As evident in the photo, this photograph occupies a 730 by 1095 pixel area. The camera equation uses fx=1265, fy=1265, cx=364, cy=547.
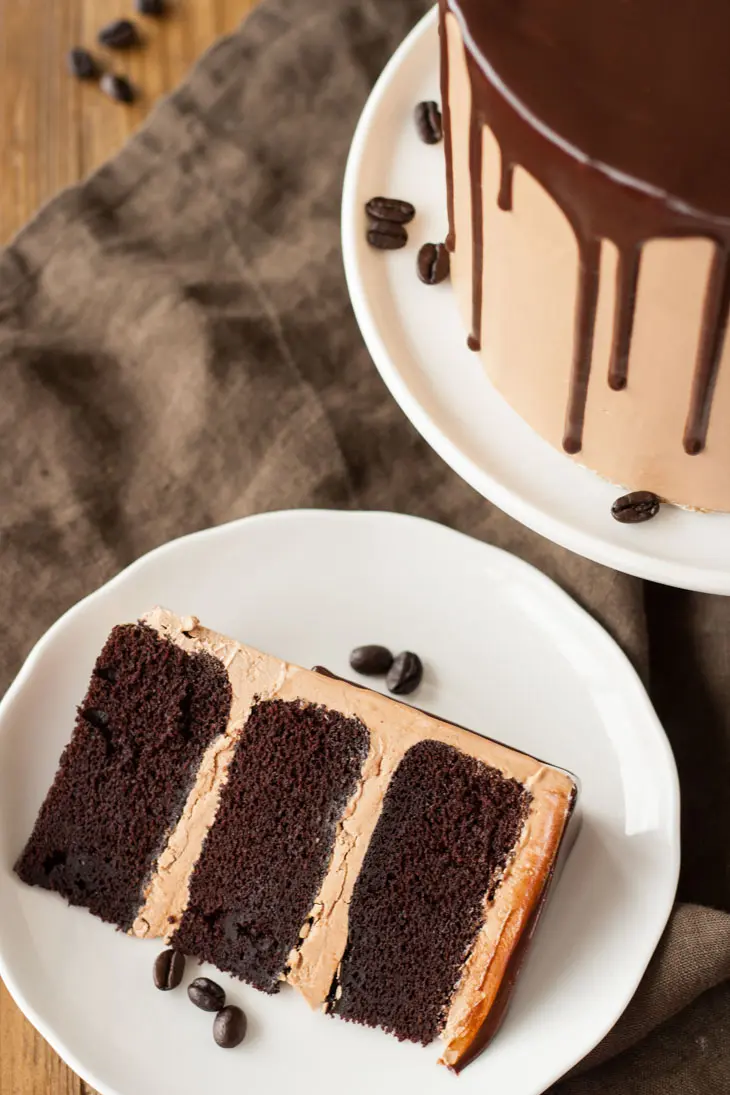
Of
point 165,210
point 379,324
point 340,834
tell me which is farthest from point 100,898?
point 165,210

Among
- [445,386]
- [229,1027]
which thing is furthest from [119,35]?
[229,1027]

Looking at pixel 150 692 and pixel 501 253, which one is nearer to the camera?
pixel 501 253

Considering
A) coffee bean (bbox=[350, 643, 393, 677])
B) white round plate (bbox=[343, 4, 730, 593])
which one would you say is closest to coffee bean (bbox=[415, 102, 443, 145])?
white round plate (bbox=[343, 4, 730, 593])

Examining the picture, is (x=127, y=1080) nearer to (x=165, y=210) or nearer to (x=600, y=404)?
(x=600, y=404)

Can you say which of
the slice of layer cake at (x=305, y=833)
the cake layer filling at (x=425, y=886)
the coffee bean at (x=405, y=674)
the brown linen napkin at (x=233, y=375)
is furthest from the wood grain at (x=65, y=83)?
the cake layer filling at (x=425, y=886)

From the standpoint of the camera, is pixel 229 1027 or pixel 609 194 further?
pixel 229 1027

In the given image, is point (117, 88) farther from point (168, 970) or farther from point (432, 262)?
point (168, 970)

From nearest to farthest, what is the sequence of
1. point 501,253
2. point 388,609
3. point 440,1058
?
point 501,253, point 440,1058, point 388,609

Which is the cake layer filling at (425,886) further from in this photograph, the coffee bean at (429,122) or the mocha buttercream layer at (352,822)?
the coffee bean at (429,122)
